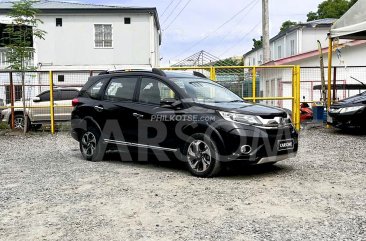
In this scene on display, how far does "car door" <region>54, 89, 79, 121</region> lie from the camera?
13.9 metres

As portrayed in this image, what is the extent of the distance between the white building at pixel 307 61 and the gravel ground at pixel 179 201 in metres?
7.90

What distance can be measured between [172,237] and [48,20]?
24.8 metres

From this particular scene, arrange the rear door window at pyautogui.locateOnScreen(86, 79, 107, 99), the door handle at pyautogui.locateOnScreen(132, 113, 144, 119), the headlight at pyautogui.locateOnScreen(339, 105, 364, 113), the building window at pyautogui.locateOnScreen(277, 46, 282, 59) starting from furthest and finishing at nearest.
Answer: the building window at pyautogui.locateOnScreen(277, 46, 282, 59)
the headlight at pyautogui.locateOnScreen(339, 105, 364, 113)
the rear door window at pyautogui.locateOnScreen(86, 79, 107, 99)
the door handle at pyautogui.locateOnScreen(132, 113, 144, 119)

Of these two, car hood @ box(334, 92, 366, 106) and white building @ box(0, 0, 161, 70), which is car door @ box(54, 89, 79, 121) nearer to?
car hood @ box(334, 92, 366, 106)

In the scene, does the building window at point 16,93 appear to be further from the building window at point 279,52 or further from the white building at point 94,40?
the building window at point 279,52

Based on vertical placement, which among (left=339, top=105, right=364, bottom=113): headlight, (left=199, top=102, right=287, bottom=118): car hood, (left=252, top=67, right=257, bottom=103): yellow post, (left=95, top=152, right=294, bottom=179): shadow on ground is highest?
(left=252, top=67, right=257, bottom=103): yellow post

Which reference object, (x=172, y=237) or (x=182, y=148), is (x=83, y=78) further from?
(x=172, y=237)

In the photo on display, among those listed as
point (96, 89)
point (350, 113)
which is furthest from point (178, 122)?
point (350, 113)

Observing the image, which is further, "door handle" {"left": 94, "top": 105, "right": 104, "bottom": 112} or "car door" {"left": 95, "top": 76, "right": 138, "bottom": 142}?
"door handle" {"left": 94, "top": 105, "right": 104, "bottom": 112}

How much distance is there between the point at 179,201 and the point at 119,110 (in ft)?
9.39

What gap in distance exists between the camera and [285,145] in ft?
22.3

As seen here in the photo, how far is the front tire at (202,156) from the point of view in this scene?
21.4ft

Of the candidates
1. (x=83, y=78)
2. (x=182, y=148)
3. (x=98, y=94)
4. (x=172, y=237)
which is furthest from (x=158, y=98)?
(x=83, y=78)

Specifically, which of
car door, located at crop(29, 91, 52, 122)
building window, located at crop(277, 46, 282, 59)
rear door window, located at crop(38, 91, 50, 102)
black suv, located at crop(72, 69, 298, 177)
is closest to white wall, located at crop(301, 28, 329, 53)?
building window, located at crop(277, 46, 282, 59)
